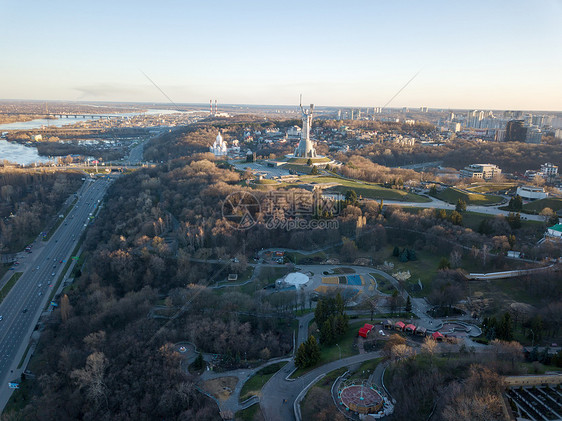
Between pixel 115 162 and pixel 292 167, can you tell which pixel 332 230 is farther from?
pixel 115 162

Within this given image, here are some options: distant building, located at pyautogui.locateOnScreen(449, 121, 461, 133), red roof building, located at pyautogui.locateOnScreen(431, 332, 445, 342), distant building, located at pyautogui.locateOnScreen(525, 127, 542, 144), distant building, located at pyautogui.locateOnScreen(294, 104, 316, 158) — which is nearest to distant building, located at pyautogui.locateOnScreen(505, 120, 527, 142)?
distant building, located at pyautogui.locateOnScreen(525, 127, 542, 144)

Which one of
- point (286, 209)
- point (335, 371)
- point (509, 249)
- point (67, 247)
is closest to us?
point (335, 371)

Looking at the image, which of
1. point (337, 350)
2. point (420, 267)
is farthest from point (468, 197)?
point (337, 350)

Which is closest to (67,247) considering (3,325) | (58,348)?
(3,325)

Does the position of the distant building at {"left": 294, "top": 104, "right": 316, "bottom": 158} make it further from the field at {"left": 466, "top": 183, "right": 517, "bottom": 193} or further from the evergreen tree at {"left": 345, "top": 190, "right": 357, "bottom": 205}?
the field at {"left": 466, "top": 183, "right": 517, "bottom": 193}

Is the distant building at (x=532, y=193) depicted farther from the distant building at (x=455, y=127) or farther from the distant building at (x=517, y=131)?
the distant building at (x=455, y=127)

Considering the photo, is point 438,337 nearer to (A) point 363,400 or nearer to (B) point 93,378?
(A) point 363,400
